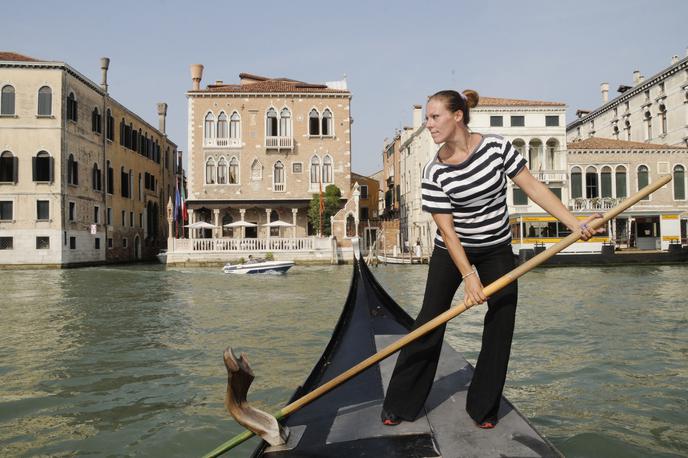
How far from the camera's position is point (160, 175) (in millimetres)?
28391

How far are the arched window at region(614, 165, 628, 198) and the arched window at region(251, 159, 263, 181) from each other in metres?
14.4

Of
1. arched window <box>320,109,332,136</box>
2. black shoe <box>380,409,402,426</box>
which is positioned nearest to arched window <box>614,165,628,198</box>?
arched window <box>320,109,332,136</box>

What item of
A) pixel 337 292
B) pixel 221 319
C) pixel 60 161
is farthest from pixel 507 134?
pixel 221 319

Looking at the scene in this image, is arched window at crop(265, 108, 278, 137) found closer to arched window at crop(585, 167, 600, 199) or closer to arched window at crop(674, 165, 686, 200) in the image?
arched window at crop(585, 167, 600, 199)

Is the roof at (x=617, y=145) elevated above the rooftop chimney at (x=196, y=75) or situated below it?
below

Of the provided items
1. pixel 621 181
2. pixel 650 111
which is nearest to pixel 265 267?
pixel 621 181

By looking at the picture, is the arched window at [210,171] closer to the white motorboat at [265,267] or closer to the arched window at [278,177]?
the arched window at [278,177]

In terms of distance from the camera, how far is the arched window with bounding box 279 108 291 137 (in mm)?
21219

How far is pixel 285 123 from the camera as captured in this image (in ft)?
69.7

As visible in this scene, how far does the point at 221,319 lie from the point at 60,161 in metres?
14.0

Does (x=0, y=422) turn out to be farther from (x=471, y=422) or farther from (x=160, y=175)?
(x=160, y=175)

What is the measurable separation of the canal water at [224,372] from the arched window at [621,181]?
1524cm

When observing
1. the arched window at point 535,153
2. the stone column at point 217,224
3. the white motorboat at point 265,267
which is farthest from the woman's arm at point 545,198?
the arched window at point 535,153

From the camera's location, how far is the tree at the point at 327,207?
2006cm
